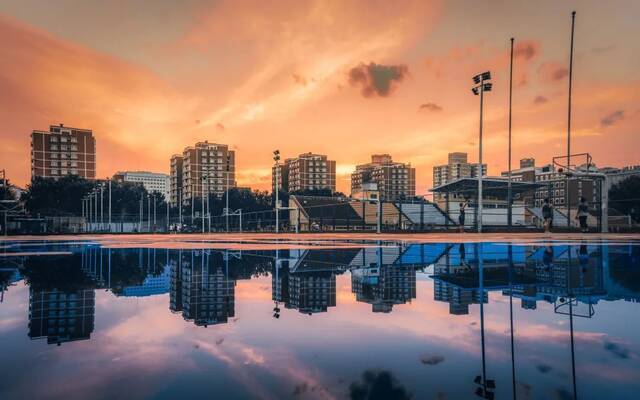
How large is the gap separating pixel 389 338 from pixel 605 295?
2749mm

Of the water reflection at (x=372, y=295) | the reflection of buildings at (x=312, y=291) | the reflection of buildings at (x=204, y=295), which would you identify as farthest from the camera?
the reflection of buildings at (x=312, y=291)

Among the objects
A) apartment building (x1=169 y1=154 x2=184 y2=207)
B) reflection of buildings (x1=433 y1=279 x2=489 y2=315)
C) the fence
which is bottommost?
the fence

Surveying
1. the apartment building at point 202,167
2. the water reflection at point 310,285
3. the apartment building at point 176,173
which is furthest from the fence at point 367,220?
the apartment building at point 176,173

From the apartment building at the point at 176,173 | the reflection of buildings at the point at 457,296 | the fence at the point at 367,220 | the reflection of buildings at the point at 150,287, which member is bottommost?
the fence at the point at 367,220

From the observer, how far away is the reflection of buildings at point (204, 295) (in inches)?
130

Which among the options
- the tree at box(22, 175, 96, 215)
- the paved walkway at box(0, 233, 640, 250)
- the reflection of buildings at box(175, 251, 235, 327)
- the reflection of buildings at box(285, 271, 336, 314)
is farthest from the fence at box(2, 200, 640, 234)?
the reflection of buildings at box(175, 251, 235, 327)

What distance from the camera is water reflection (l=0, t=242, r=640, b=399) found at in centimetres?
220

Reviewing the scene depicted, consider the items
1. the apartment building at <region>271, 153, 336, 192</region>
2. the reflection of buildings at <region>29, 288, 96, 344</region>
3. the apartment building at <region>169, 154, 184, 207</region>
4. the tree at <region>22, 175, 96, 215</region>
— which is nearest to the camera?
the reflection of buildings at <region>29, 288, 96, 344</region>

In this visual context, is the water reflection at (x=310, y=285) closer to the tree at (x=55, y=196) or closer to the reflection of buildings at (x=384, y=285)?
the reflection of buildings at (x=384, y=285)

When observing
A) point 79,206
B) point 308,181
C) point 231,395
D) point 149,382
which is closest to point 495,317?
point 231,395

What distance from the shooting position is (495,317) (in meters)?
3.14

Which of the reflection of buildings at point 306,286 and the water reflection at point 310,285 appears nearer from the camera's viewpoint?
the water reflection at point 310,285

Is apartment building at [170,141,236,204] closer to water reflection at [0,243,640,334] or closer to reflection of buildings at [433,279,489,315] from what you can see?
water reflection at [0,243,640,334]

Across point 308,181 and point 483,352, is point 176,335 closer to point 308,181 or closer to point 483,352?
point 483,352
